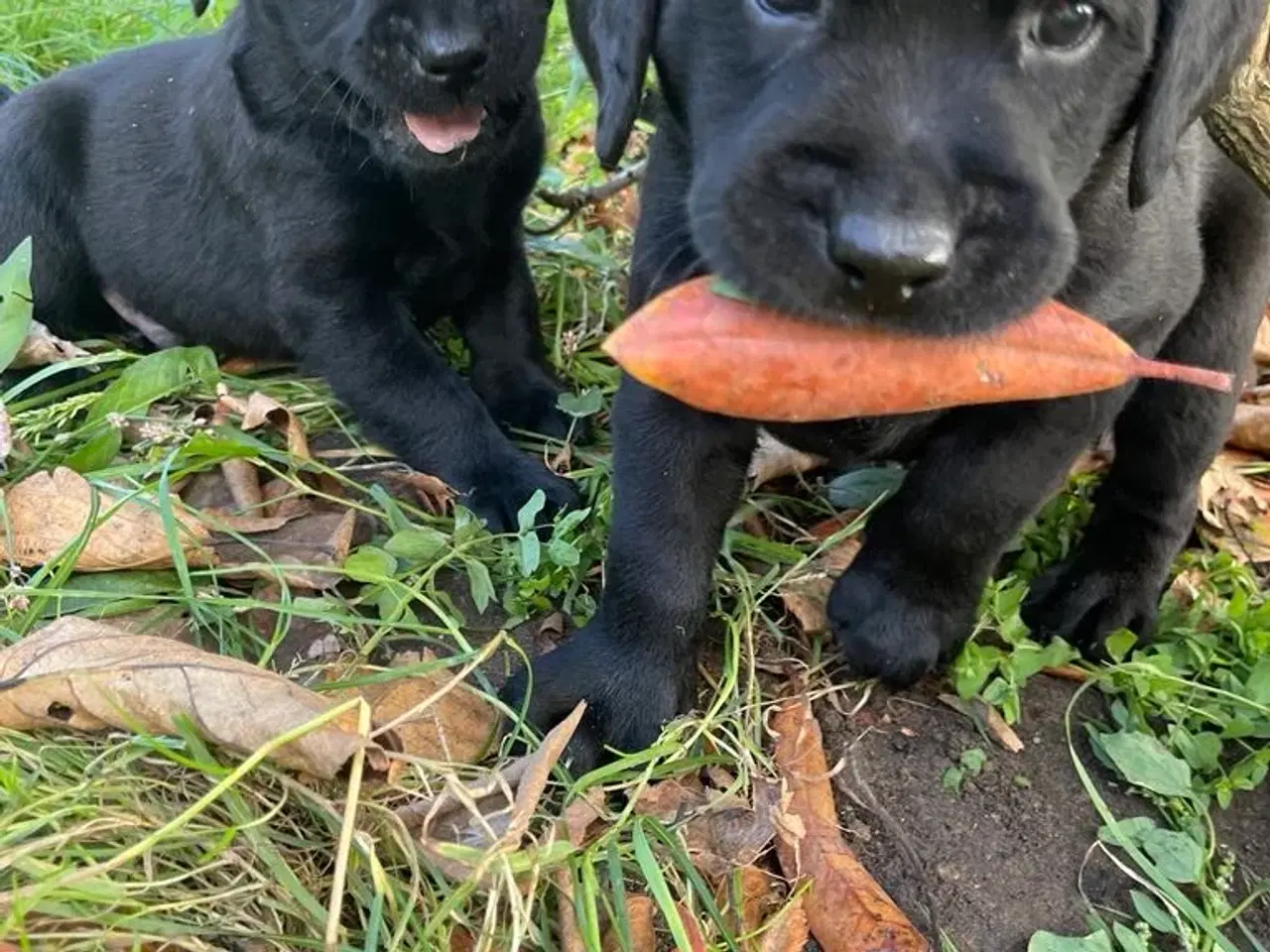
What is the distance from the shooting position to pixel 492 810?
1.74 m

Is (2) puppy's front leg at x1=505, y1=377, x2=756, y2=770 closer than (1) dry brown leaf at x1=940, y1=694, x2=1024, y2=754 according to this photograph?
Yes

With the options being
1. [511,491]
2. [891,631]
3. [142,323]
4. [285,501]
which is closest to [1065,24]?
[891,631]

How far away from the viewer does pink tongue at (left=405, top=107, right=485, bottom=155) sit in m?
2.37

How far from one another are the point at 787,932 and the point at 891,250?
0.85 meters

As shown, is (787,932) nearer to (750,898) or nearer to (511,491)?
(750,898)

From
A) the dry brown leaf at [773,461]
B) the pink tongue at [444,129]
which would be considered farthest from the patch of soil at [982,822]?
the pink tongue at [444,129]

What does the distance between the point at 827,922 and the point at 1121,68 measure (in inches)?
42.1

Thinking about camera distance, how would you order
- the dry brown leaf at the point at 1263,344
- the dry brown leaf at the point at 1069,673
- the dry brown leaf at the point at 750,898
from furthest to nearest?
the dry brown leaf at the point at 1263,344
the dry brown leaf at the point at 1069,673
the dry brown leaf at the point at 750,898

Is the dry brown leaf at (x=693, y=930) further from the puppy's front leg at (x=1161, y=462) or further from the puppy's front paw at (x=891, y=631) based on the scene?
the puppy's front leg at (x=1161, y=462)

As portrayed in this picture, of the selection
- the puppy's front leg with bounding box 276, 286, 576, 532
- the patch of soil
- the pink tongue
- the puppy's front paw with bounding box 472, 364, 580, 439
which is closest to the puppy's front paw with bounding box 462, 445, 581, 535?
the puppy's front leg with bounding box 276, 286, 576, 532

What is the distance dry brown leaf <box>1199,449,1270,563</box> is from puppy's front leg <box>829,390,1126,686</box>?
26.8 inches

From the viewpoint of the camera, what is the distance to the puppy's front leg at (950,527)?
1.85 metres

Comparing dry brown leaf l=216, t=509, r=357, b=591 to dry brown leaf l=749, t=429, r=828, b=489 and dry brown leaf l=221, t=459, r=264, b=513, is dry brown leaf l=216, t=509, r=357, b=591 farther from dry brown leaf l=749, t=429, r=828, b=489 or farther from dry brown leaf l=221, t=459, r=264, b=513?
dry brown leaf l=749, t=429, r=828, b=489

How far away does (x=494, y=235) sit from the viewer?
8.95 ft
